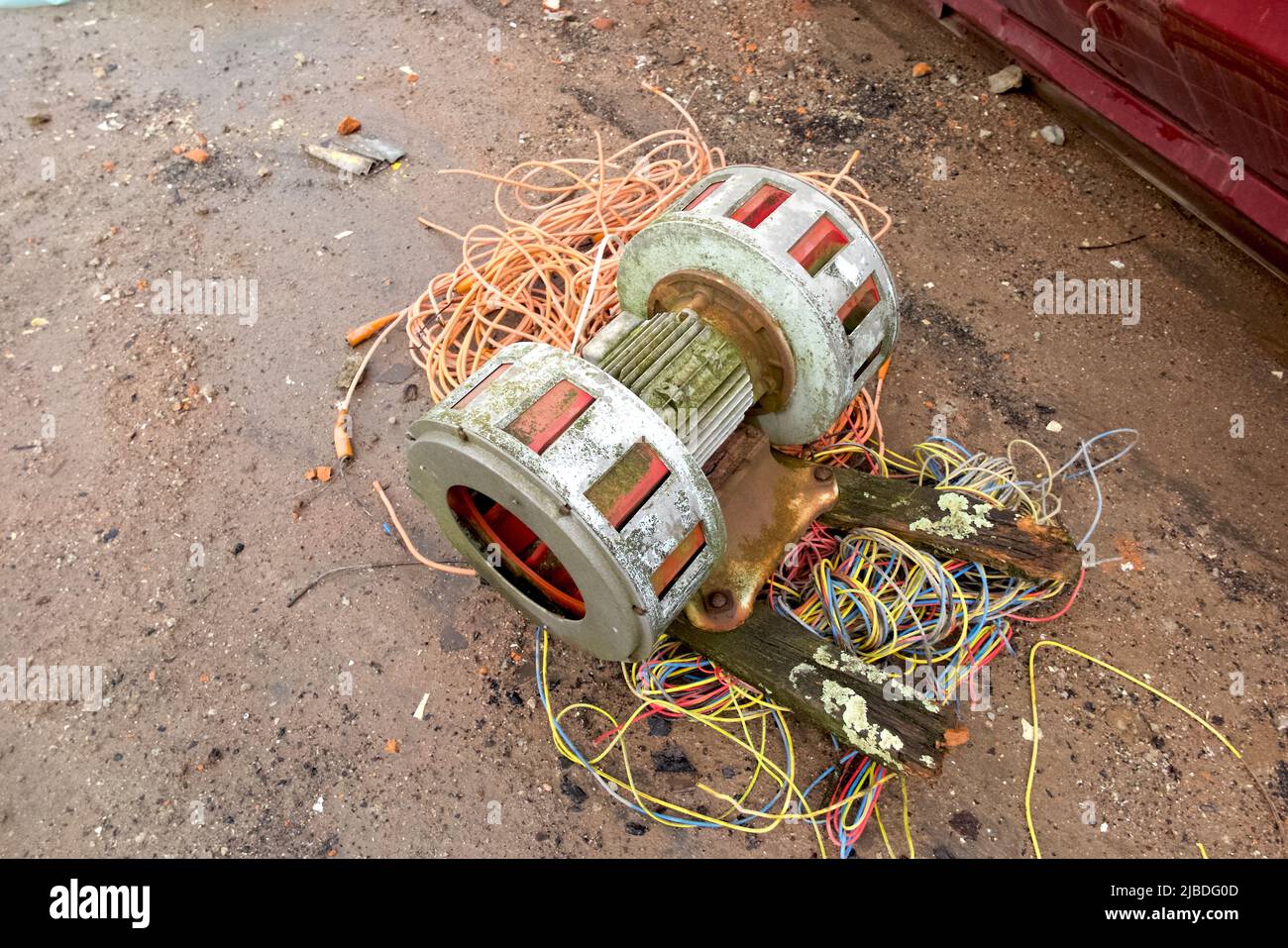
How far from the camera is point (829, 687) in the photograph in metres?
2.16

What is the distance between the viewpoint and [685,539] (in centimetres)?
194

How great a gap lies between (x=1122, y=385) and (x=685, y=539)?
6.28ft

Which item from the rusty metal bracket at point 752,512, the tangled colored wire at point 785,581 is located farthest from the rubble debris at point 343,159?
the rusty metal bracket at point 752,512

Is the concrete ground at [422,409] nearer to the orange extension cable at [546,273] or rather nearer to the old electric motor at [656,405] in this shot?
the orange extension cable at [546,273]

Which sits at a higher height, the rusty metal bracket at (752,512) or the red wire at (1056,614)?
the rusty metal bracket at (752,512)

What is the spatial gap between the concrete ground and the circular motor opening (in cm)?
36

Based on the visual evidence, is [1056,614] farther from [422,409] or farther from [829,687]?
[422,409]

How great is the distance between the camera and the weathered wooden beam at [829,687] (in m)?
2.06

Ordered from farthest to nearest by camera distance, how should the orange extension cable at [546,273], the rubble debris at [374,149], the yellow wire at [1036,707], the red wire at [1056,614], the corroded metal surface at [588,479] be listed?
the rubble debris at [374,149] → the orange extension cable at [546,273] → the red wire at [1056,614] → the yellow wire at [1036,707] → the corroded metal surface at [588,479]

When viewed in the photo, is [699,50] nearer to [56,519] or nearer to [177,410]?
[177,410]

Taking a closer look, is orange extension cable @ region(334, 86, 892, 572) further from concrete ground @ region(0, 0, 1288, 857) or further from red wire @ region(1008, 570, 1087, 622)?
red wire @ region(1008, 570, 1087, 622)

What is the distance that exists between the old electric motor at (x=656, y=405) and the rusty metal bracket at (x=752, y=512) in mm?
83

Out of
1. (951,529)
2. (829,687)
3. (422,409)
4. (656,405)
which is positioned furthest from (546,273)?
(829,687)

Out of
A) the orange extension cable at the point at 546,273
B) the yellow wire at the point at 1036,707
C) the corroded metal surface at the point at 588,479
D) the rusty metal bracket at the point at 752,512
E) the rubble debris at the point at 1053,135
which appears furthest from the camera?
the rubble debris at the point at 1053,135
